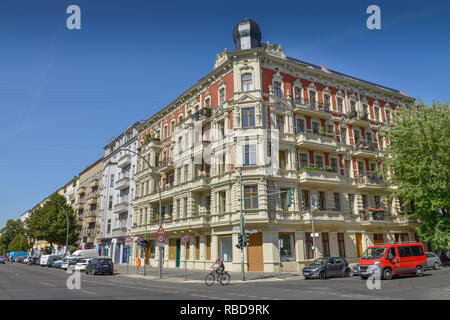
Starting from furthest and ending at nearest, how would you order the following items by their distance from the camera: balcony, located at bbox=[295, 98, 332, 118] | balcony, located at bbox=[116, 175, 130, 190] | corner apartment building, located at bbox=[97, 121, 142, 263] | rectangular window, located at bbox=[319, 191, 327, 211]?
balcony, located at bbox=[116, 175, 130, 190]
corner apartment building, located at bbox=[97, 121, 142, 263]
balcony, located at bbox=[295, 98, 332, 118]
rectangular window, located at bbox=[319, 191, 327, 211]

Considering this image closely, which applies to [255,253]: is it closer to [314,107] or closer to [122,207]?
[314,107]

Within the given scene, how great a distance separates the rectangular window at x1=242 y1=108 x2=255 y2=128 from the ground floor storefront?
919 cm

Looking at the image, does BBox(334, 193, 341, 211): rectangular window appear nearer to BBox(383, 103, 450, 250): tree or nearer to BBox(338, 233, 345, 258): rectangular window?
BBox(338, 233, 345, 258): rectangular window

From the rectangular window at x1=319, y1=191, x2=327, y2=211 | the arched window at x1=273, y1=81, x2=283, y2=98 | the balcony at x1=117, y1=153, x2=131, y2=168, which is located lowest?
the rectangular window at x1=319, y1=191, x2=327, y2=211

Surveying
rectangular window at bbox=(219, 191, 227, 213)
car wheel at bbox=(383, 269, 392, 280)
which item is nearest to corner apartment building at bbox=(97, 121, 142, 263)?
rectangular window at bbox=(219, 191, 227, 213)

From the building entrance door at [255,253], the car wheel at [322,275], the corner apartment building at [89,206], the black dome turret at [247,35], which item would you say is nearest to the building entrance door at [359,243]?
the building entrance door at [255,253]

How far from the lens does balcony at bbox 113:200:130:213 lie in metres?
48.7

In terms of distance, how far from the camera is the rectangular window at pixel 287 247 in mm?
27375

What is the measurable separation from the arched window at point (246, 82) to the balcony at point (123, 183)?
2720 centimetres

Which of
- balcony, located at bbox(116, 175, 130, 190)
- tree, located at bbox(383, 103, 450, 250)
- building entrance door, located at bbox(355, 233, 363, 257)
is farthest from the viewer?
balcony, located at bbox(116, 175, 130, 190)

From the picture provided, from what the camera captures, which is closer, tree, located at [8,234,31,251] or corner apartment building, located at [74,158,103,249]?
corner apartment building, located at [74,158,103,249]

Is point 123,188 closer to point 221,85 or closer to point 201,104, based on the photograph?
point 201,104
